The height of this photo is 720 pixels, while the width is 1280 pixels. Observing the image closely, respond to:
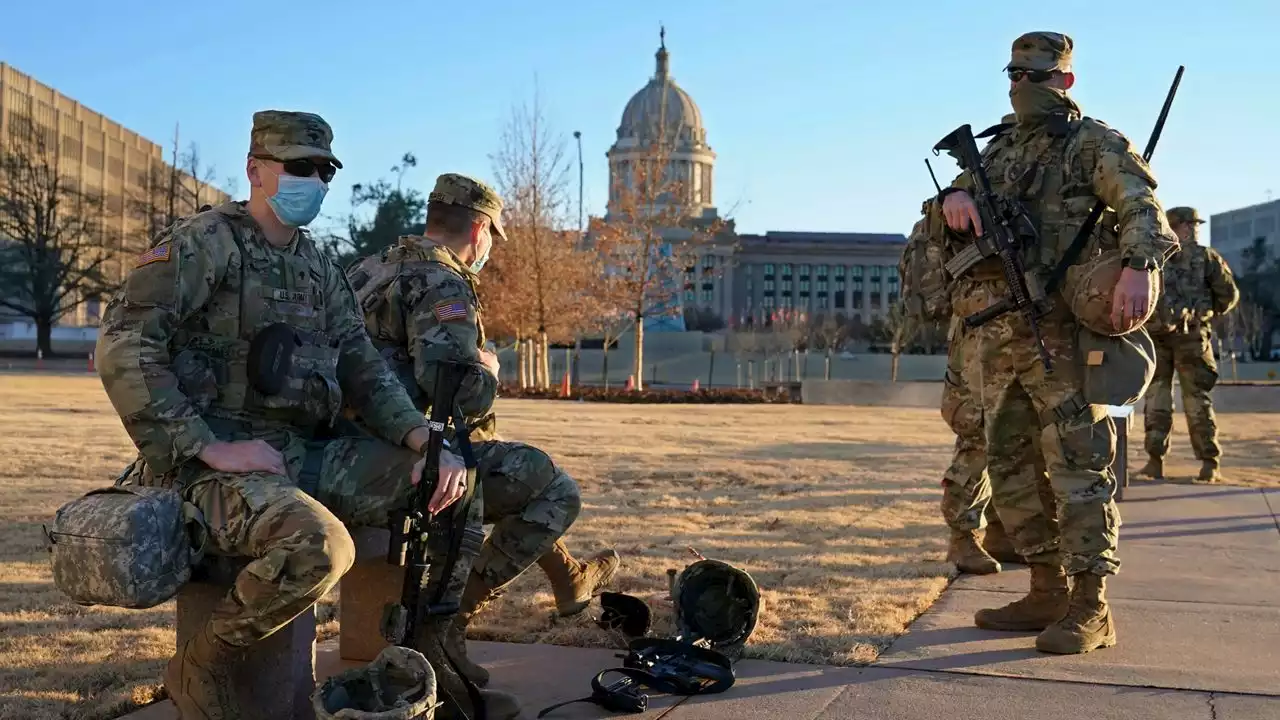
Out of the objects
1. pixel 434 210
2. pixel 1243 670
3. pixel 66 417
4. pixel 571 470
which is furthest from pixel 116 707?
pixel 66 417

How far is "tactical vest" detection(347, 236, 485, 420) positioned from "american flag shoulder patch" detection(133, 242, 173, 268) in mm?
992

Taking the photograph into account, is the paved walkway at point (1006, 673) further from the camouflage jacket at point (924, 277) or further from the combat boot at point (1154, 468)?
the combat boot at point (1154, 468)

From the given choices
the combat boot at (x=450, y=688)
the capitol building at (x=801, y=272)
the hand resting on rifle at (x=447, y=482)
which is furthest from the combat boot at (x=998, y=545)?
the capitol building at (x=801, y=272)

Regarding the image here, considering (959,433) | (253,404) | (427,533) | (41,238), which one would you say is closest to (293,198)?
(253,404)

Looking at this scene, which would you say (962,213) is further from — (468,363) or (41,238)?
(41,238)

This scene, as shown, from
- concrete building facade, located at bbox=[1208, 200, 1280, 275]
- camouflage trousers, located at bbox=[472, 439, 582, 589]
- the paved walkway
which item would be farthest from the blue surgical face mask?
concrete building facade, located at bbox=[1208, 200, 1280, 275]

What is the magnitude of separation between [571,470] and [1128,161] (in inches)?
297

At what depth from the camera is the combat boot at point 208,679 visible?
3.40m

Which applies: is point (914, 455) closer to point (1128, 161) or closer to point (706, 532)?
point (706, 532)

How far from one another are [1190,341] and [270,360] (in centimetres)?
1020

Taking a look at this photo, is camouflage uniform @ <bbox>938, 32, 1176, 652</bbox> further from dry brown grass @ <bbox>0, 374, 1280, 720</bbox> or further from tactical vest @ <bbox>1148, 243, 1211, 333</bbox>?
tactical vest @ <bbox>1148, 243, 1211, 333</bbox>

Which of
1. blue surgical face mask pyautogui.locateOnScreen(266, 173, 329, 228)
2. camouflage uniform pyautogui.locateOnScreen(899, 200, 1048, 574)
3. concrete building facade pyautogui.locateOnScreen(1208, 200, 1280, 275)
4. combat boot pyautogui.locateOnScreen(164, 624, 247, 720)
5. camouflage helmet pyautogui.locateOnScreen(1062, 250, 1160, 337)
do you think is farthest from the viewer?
concrete building facade pyautogui.locateOnScreen(1208, 200, 1280, 275)

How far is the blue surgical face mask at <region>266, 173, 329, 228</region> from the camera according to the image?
3779 mm

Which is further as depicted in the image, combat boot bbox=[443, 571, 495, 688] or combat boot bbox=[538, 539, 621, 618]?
combat boot bbox=[538, 539, 621, 618]
